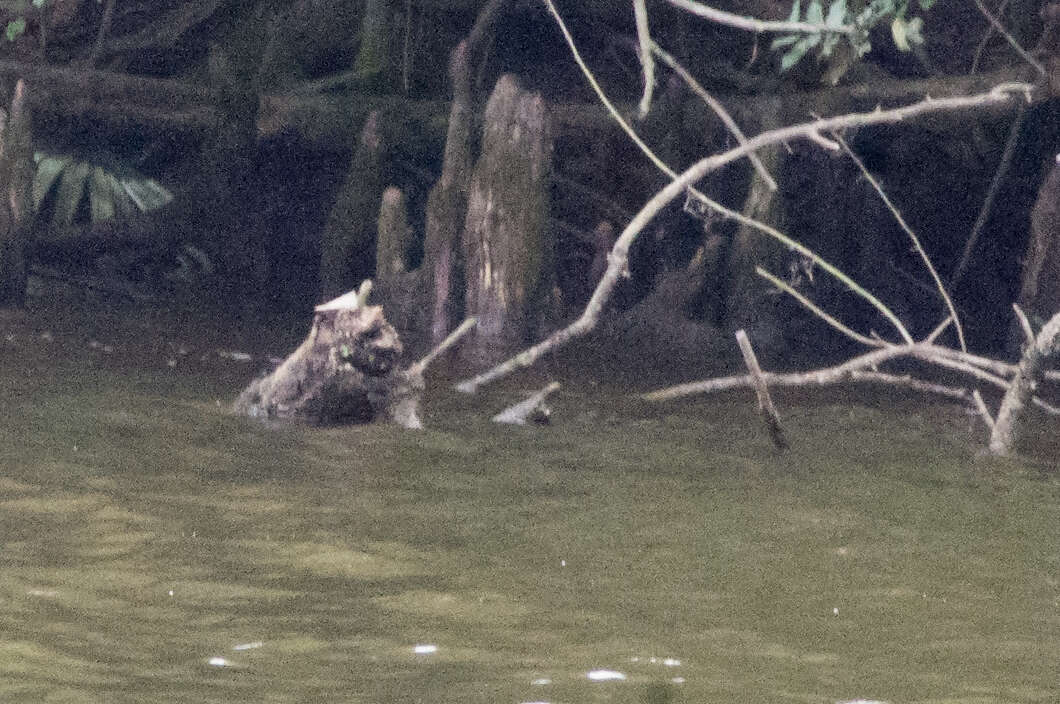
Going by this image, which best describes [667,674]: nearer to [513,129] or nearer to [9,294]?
[513,129]

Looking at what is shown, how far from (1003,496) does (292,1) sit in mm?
8488

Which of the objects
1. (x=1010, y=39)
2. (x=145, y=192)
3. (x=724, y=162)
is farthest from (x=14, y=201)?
(x=1010, y=39)

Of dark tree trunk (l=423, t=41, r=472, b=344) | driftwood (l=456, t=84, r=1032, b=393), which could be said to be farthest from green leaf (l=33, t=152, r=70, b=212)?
driftwood (l=456, t=84, r=1032, b=393)

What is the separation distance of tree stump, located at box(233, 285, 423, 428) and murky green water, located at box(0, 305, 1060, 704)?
0.18m

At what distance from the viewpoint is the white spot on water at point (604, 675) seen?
4.22 meters

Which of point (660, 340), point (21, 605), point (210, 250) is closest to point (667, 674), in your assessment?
point (21, 605)

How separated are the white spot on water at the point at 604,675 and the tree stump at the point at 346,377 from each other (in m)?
3.51

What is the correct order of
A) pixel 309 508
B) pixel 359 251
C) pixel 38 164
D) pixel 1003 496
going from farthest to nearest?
pixel 38 164 < pixel 359 251 < pixel 1003 496 < pixel 309 508

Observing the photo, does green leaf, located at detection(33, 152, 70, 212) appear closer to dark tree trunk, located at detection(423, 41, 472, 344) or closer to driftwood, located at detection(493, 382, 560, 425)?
dark tree trunk, located at detection(423, 41, 472, 344)

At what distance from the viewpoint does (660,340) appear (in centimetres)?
1106

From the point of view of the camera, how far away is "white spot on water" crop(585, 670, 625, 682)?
422cm

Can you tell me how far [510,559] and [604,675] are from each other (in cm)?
119

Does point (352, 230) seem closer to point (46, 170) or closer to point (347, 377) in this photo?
point (46, 170)

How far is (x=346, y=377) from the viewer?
7.61 meters
